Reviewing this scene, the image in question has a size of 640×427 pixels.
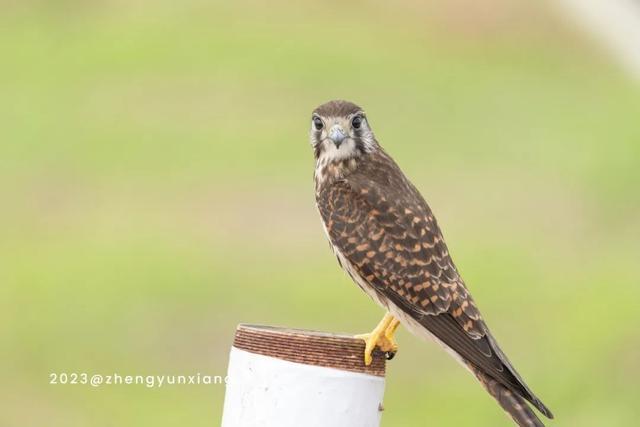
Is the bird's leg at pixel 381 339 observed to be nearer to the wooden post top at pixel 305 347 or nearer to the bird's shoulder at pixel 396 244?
the wooden post top at pixel 305 347

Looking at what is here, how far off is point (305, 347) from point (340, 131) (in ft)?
7.81

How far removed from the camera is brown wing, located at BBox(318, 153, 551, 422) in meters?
7.69

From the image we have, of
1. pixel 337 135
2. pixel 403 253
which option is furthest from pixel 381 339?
pixel 337 135

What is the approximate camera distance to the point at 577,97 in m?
30.7

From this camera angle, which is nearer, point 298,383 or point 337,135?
point 298,383

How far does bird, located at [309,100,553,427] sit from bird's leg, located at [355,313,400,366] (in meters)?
0.02

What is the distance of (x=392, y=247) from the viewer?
796 cm

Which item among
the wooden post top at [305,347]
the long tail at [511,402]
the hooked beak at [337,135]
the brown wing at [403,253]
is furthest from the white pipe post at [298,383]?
the hooked beak at [337,135]

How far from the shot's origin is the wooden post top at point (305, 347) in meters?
6.23

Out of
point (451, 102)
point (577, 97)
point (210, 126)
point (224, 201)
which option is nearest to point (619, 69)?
point (577, 97)

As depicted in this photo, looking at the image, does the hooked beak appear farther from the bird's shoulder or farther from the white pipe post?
the white pipe post

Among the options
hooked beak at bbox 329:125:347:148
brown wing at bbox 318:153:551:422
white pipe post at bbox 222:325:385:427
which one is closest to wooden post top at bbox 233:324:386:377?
white pipe post at bbox 222:325:385:427

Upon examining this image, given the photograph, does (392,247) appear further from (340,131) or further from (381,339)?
(381,339)

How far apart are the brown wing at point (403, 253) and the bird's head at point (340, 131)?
154 mm
